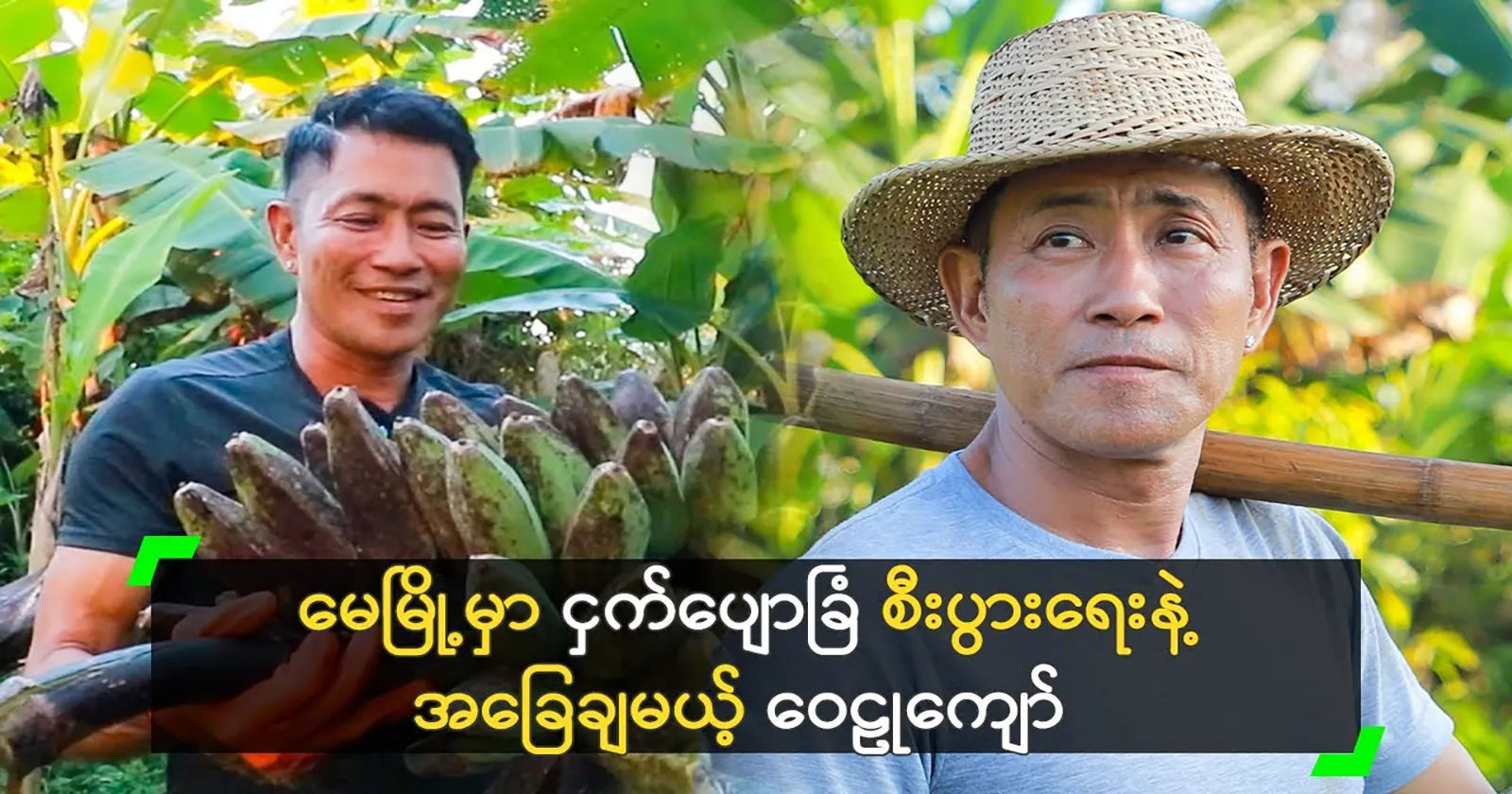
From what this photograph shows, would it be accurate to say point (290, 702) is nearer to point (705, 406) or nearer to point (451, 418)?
point (451, 418)

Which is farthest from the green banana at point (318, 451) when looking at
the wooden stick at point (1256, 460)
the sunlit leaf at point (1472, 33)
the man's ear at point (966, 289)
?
the sunlit leaf at point (1472, 33)

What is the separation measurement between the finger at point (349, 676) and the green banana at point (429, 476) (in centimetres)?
12

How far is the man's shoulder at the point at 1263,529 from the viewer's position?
3.40ft

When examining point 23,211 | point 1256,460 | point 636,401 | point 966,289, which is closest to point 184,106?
point 23,211

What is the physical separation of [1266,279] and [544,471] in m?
0.66

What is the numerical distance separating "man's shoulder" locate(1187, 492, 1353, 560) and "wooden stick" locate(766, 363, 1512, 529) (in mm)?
12

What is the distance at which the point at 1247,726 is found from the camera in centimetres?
94

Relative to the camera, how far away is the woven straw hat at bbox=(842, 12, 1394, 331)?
82 cm

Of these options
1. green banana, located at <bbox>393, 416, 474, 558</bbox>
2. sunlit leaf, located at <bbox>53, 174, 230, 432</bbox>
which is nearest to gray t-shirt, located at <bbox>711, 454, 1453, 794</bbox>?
green banana, located at <bbox>393, 416, 474, 558</bbox>

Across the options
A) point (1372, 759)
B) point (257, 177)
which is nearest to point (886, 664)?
point (1372, 759)

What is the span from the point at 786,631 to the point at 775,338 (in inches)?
14.0

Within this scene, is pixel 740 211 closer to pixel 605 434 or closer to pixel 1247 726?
pixel 605 434

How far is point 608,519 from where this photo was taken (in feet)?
3.34

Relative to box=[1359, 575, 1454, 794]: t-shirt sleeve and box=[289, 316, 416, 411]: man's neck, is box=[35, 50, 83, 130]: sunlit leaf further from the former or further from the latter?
box=[1359, 575, 1454, 794]: t-shirt sleeve
